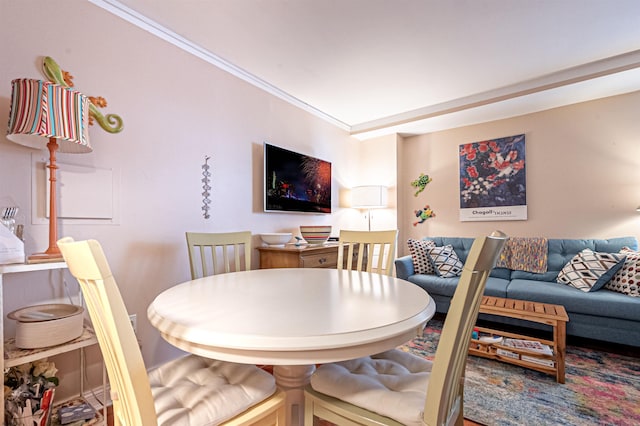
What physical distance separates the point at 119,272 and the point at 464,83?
11.2 feet

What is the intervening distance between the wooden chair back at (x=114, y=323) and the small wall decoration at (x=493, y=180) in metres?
3.91

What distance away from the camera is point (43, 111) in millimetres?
1288

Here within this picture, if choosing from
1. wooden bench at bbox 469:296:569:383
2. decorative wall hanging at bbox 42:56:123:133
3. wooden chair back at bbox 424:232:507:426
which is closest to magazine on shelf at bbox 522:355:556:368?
wooden bench at bbox 469:296:569:383

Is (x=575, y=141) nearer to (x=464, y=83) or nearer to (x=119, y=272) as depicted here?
(x=464, y=83)

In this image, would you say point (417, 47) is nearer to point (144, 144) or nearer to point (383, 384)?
point (144, 144)

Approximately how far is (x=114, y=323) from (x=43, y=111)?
1227 mm

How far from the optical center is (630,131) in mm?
2920

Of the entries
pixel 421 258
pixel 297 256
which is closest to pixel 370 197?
pixel 421 258

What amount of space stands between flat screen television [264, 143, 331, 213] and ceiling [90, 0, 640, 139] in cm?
66

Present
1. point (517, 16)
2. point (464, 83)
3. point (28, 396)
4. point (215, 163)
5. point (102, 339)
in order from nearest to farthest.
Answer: point (102, 339), point (28, 396), point (517, 16), point (215, 163), point (464, 83)

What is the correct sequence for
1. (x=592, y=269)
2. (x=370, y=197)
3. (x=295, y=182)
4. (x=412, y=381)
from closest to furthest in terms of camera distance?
(x=412, y=381), (x=592, y=269), (x=295, y=182), (x=370, y=197)

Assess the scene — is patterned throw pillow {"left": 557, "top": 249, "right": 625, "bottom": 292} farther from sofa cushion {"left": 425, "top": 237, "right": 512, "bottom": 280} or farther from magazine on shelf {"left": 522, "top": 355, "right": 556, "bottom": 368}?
magazine on shelf {"left": 522, "top": 355, "right": 556, "bottom": 368}

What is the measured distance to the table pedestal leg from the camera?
1150mm

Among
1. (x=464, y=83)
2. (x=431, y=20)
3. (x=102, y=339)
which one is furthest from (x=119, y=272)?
(x=464, y=83)
